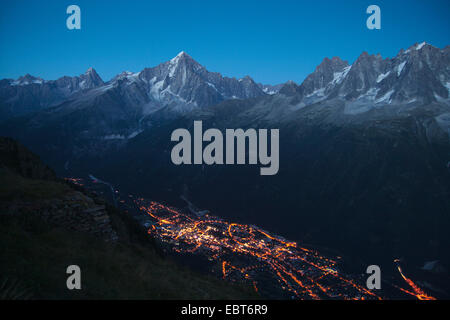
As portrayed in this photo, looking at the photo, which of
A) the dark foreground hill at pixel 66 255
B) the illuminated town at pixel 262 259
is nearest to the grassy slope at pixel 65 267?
the dark foreground hill at pixel 66 255

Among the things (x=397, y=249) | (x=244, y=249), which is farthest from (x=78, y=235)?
(x=397, y=249)

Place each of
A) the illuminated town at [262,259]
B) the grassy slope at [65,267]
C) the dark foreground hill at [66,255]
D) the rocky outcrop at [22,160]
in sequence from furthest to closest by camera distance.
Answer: the illuminated town at [262,259] < the rocky outcrop at [22,160] < the dark foreground hill at [66,255] < the grassy slope at [65,267]

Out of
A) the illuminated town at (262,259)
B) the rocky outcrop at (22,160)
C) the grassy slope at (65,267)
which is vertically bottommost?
the illuminated town at (262,259)

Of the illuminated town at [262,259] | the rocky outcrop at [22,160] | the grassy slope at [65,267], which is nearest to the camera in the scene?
the grassy slope at [65,267]

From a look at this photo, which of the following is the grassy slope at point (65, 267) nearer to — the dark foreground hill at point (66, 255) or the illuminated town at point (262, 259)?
the dark foreground hill at point (66, 255)

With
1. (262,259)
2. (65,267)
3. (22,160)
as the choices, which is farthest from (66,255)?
(262,259)

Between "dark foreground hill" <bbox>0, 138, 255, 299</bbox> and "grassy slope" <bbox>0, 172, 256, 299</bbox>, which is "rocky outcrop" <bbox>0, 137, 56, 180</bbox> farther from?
"grassy slope" <bbox>0, 172, 256, 299</bbox>

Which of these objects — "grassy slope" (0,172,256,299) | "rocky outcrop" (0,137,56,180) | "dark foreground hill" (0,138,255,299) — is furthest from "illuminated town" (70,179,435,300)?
"grassy slope" (0,172,256,299)
